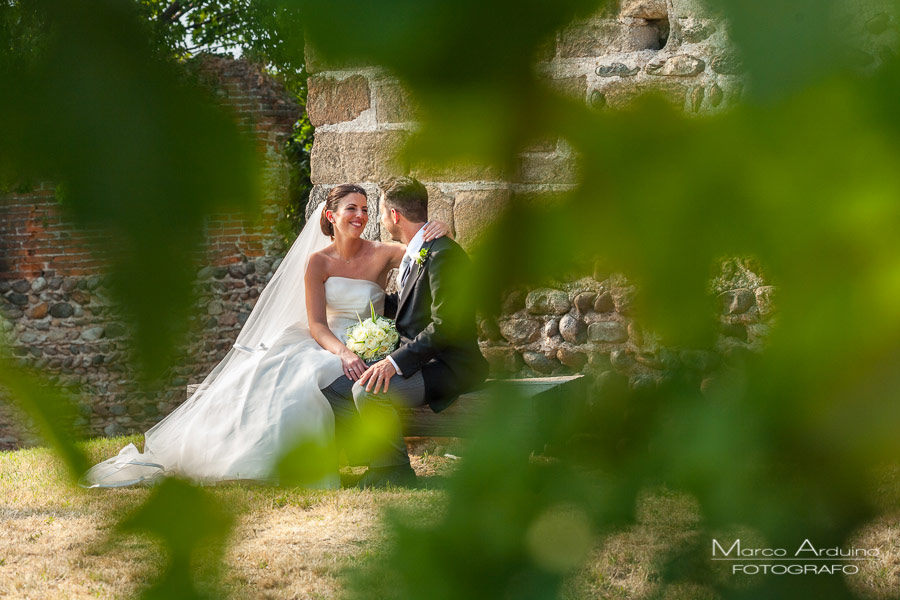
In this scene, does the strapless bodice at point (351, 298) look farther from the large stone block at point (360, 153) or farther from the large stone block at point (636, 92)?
the large stone block at point (636, 92)

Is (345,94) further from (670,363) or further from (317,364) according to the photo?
(317,364)

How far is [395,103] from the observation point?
396 mm

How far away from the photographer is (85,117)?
0.34 m

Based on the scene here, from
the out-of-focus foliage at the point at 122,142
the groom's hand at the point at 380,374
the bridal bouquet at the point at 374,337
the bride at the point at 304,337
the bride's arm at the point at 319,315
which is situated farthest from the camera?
the bride's arm at the point at 319,315

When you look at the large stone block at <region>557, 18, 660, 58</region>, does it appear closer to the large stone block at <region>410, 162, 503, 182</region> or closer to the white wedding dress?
the large stone block at <region>410, 162, 503, 182</region>

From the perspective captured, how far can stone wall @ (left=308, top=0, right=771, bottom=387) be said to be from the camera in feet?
1.19

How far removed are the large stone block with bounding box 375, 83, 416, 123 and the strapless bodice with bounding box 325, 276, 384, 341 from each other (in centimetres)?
393

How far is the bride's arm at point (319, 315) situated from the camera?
4480 millimetres

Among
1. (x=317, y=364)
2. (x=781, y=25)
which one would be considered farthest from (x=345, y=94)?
(x=317, y=364)

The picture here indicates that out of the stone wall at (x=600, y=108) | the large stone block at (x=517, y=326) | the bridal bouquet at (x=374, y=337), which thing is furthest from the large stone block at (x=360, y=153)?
the bridal bouquet at (x=374, y=337)

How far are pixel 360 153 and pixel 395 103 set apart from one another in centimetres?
5

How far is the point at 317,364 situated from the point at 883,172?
4.34 metres

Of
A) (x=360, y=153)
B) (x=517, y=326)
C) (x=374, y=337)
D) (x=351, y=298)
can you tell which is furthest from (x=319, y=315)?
(x=360, y=153)

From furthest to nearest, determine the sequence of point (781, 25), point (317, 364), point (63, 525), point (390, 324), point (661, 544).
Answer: point (317, 364) → point (390, 324) → point (63, 525) → point (661, 544) → point (781, 25)
